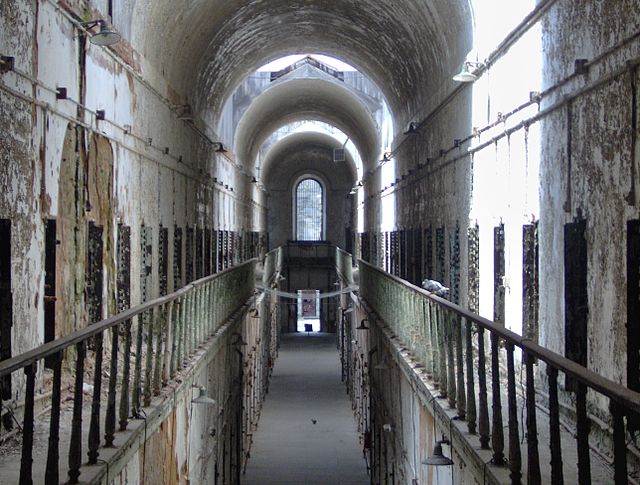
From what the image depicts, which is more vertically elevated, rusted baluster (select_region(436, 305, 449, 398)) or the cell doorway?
rusted baluster (select_region(436, 305, 449, 398))

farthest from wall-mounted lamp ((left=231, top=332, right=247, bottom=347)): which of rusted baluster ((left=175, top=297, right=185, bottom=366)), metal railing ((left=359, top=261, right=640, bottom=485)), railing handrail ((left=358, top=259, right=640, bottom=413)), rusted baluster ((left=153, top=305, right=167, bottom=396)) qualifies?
railing handrail ((left=358, top=259, right=640, bottom=413))

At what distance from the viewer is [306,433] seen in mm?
19641

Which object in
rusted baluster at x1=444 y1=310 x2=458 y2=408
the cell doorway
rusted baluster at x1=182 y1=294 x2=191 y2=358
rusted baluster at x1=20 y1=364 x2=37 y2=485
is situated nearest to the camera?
rusted baluster at x1=20 y1=364 x2=37 y2=485

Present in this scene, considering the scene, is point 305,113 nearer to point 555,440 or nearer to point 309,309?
point 309,309

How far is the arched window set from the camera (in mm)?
41812

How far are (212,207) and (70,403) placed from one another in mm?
12634

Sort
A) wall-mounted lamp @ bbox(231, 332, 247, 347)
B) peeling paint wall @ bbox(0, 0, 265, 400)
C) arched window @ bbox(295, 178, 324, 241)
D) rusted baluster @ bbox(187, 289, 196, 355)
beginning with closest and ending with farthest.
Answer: peeling paint wall @ bbox(0, 0, 265, 400) → rusted baluster @ bbox(187, 289, 196, 355) → wall-mounted lamp @ bbox(231, 332, 247, 347) → arched window @ bbox(295, 178, 324, 241)

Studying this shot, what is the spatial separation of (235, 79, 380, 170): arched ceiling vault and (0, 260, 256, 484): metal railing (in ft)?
37.7

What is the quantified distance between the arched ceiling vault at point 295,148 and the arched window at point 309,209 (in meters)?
1.82

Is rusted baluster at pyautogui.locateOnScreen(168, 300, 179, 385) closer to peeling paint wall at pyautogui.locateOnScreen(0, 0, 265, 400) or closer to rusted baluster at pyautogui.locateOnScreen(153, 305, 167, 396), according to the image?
rusted baluster at pyautogui.locateOnScreen(153, 305, 167, 396)

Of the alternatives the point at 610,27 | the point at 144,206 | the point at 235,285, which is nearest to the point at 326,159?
the point at 235,285

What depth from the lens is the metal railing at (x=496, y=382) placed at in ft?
9.78

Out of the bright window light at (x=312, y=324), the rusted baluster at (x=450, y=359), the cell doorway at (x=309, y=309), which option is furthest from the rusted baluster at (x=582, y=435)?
the bright window light at (x=312, y=324)

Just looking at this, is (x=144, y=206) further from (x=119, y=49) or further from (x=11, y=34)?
(x=11, y=34)
